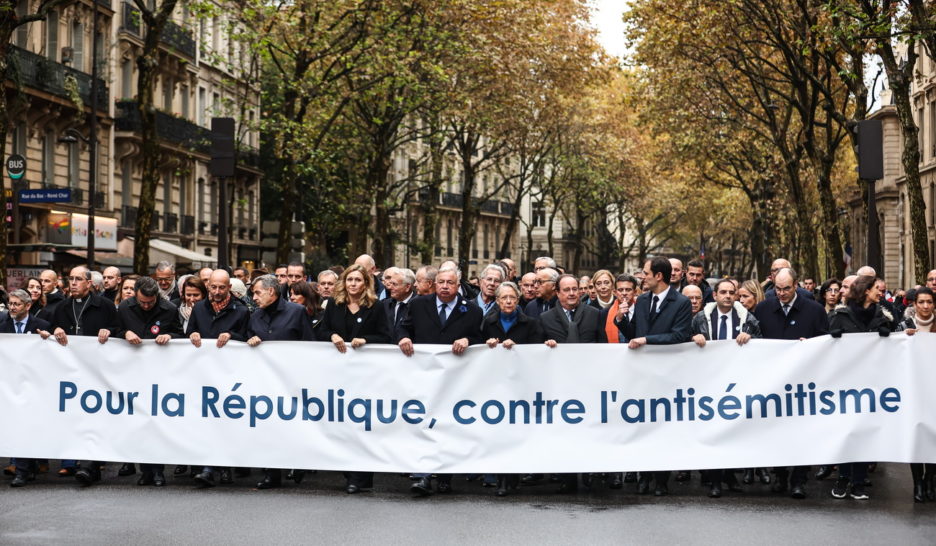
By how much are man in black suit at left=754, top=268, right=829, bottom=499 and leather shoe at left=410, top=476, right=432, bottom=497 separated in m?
2.90

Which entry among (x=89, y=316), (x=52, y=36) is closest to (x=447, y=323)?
(x=89, y=316)

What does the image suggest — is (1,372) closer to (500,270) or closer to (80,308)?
(80,308)

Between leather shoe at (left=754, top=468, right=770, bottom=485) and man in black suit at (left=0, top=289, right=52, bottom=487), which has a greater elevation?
man in black suit at (left=0, top=289, right=52, bottom=487)

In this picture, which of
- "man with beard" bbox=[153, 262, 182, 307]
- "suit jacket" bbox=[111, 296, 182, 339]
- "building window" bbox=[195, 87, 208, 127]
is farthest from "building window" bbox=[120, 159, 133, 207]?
"suit jacket" bbox=[111, 296, 182, 339]

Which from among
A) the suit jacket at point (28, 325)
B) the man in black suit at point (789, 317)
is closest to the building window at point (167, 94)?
the suit jacket at point (28, 325)

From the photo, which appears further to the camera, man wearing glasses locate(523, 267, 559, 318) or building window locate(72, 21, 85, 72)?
building window locate(72, 21, 85, 72)

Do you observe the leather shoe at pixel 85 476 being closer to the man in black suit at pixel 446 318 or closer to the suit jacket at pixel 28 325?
the suit jacket at pixel 28 325

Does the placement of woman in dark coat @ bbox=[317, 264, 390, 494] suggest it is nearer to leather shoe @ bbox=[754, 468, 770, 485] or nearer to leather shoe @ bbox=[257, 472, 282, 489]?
leather shoe @ bbox=[257, 472, 282, 489]

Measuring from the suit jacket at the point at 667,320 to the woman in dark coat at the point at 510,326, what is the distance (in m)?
0.84

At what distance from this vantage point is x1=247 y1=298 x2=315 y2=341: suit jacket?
1170 cm

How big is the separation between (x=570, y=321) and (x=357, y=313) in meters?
1.82

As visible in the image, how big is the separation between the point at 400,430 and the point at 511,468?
958 mm

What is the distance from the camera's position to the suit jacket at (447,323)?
1145 cm

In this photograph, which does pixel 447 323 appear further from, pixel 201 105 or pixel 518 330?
pixel 201 105
